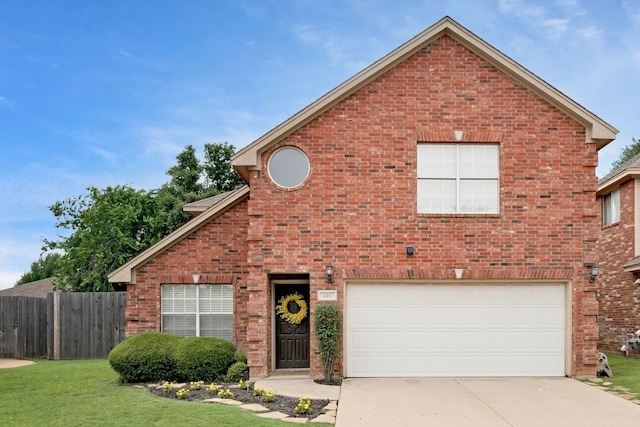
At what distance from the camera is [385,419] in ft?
29.3

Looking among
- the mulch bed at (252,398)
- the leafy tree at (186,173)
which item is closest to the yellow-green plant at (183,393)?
the mulch bed at (252,398)

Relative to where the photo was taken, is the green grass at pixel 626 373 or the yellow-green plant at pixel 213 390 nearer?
the yellow-green plant at pixel 213 390

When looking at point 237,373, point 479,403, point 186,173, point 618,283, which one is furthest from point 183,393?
point 186,173

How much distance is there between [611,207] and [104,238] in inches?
861

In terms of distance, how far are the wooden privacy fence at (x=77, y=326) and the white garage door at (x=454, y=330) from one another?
9.62 metres

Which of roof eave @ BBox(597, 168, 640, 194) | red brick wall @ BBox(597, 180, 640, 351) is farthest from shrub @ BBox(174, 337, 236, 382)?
roof eave @ BBox(597, 168, 640, 194)

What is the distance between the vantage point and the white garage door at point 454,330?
12.8m

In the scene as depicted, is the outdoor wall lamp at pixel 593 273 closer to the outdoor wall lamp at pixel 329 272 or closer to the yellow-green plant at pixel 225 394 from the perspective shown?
the outdoor wall lamp at pixel 329 272

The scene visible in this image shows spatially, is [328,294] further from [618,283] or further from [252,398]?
[618,283]

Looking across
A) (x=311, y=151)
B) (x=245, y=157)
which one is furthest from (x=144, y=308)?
(x=311, y=151)

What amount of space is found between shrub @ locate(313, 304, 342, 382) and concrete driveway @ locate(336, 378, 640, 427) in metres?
0.54

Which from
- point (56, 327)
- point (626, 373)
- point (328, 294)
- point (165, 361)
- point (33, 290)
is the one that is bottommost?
point (33, 290)

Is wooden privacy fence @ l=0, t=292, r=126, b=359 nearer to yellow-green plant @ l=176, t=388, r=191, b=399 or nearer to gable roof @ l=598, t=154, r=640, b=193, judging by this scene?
yellow-green plant @ l=176, t=388, r=191, b=399

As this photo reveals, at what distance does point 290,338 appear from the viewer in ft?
45.9
